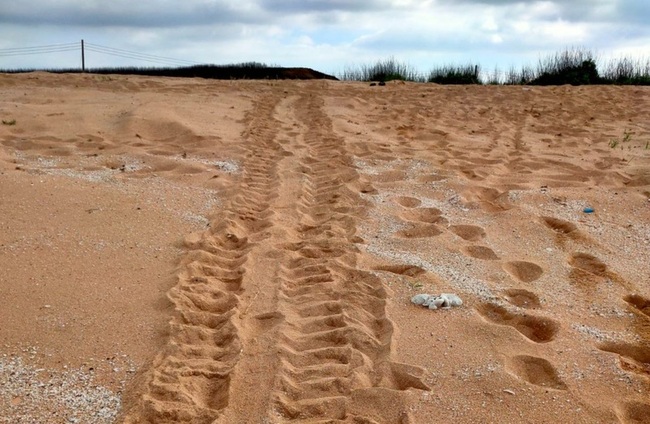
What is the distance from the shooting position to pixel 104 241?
3.45m

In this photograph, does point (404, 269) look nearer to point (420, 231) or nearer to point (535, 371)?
point (420, 231)

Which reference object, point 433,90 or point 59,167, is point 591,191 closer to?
point 59,167

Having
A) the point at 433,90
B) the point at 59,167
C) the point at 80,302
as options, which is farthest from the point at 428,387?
the point at 433,90

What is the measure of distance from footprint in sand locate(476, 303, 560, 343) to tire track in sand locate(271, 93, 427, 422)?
0.46 metres

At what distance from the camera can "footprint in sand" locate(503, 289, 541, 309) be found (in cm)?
293

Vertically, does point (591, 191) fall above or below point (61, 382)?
above

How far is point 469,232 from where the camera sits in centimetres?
386

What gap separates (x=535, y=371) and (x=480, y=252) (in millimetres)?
1216

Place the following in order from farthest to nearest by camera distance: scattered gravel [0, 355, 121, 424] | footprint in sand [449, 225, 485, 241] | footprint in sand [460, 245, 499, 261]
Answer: footprint in sand [449, 225, 485, 241] → footprint in sand [460, 245, 499, 261] → scattered gravel [0, 355, 121, 424]

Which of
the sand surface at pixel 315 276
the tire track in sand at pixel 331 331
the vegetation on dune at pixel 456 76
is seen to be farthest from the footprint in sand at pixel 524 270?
the vegetation on dune at pixel 456 76

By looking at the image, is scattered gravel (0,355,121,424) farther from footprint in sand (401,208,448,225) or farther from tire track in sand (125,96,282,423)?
footprint in sand (401,208,448,225)

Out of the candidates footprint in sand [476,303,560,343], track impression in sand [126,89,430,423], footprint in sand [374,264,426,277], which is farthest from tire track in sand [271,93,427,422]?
footprint in sand [476,303,560,343]

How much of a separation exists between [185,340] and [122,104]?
5820 millimetres

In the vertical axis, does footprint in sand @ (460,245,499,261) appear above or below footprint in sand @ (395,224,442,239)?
below
